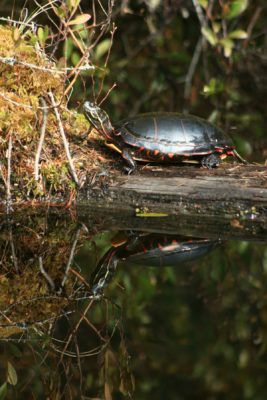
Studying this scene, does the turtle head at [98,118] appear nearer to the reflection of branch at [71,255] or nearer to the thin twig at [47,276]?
the reflection of branch at [71,255]

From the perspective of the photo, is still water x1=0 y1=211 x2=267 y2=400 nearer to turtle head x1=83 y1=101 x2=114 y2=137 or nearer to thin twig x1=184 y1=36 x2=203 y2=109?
turtle head x1=83 y1=101 x2=114 y2=137

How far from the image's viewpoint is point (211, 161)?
618 cm

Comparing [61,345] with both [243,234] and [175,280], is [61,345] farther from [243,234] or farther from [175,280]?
[243,234]

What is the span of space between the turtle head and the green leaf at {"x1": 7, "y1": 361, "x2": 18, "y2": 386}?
9.96ft

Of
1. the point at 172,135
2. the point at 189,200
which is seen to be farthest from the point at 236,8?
the point at 189,200

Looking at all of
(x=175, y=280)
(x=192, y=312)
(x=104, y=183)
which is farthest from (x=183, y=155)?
(x=192, y=312)

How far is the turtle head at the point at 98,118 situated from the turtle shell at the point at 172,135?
0.29 ft

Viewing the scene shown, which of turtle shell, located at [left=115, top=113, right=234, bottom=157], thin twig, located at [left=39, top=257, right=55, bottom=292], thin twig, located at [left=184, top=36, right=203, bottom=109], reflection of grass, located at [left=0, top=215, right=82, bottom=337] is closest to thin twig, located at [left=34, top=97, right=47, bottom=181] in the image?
reflection of grass, located at [left=0, top=215, right=82, bottom=337]

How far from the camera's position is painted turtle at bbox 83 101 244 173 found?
6.13 m

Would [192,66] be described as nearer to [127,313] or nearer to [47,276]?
[47,276]

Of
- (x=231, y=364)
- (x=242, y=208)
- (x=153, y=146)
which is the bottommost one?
(x=231, y=364)

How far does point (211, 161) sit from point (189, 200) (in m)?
0.63

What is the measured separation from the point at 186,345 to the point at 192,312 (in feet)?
1.70

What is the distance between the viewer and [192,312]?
4344 mm
